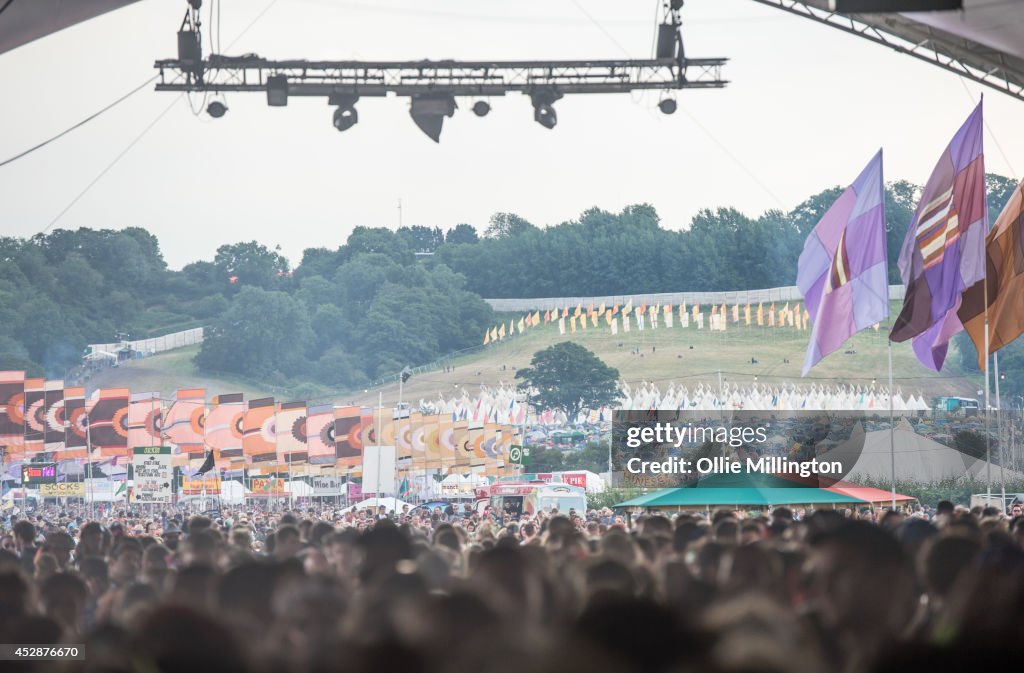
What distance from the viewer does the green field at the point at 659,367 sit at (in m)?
114

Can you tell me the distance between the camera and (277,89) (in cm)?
2103

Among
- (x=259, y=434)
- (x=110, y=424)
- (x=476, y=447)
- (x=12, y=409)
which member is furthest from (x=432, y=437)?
(x=12, y=409)

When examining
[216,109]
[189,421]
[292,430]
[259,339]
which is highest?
[259,339]

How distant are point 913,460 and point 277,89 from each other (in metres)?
20.4

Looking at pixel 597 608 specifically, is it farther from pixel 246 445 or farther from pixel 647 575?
pixel 246 445

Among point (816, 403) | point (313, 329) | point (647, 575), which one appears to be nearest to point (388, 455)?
point (647, 575)

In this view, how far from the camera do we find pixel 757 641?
11.3 ft

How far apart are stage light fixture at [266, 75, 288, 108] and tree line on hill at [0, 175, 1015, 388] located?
9648cm

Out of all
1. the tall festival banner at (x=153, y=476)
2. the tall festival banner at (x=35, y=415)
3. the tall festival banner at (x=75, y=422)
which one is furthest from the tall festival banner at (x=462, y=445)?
the tall festival banner at (x=153, y=476)

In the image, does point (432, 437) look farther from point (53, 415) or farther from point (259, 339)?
point (259, 339)

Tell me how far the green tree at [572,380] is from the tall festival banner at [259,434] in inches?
2923

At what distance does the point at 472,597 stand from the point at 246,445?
3937 cm

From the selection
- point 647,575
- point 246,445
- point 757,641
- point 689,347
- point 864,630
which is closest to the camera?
point 757,641

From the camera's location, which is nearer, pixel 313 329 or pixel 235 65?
pixel 235 65
